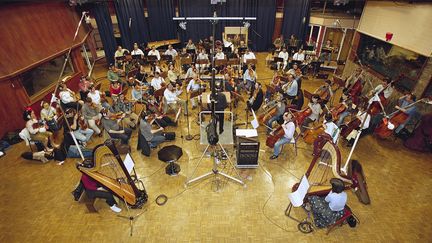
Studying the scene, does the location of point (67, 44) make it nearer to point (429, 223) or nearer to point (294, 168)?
point (294, 168)

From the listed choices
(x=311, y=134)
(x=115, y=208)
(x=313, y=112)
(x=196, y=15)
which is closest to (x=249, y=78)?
(x=313, y=112)

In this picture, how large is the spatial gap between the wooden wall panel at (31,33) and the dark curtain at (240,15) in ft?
23.1

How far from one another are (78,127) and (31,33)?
400 cm

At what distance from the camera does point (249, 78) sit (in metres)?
8.30

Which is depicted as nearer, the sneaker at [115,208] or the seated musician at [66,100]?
the sneaker at [115,208]

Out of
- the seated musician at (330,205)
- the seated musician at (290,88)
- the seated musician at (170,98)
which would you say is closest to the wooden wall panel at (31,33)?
the seated musician at (170,98)

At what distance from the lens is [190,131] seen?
703 centimetres

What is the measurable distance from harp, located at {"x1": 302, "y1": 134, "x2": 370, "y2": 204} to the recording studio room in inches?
1.3

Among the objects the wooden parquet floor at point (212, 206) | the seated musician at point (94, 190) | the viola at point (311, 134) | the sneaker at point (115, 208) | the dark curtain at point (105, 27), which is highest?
the dark curtain at point (105, 27)

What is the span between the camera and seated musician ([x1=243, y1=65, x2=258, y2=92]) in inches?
321

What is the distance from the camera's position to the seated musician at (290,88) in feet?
24.6

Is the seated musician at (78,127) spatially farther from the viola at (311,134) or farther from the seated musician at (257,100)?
the viola at (311,134)

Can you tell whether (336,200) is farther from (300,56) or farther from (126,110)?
(300,56)

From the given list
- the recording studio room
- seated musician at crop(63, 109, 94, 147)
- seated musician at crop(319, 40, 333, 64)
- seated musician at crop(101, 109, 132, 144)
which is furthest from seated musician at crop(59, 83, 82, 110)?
seated musician at crop(319, 40, 333, 64)
